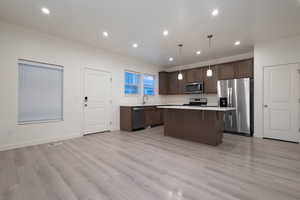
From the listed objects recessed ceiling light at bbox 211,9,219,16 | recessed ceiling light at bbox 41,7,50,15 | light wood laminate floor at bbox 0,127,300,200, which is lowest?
light wood laminate floor at bbox 0,127,300,200

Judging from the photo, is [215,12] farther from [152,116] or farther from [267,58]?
[152,116]

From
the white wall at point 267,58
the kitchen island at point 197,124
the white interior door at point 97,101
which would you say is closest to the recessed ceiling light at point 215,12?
the kitchen island at point 197,124

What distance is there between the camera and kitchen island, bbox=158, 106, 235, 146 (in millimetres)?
3428

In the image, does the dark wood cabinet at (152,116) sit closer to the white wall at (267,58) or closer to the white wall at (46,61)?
the white wall at (46,61)

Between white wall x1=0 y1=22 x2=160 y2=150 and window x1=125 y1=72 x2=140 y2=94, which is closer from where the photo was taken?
white wall x1=0 y1=22 x2=160 y2=150

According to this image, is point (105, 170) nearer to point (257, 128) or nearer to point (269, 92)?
point (257, 128)

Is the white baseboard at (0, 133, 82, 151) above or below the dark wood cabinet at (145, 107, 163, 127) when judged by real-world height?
below

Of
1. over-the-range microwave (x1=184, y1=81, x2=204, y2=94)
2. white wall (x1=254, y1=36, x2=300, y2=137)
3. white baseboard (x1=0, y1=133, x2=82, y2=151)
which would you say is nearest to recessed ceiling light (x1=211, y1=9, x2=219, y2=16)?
white wall (x1=254, y1=36, x2=300, y2=137)

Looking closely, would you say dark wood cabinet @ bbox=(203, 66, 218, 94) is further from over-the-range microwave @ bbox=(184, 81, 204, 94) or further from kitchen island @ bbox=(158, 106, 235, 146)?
kitchen island @ bbox=(158, 106, 235, 146)

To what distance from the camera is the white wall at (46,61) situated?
3.12 metres

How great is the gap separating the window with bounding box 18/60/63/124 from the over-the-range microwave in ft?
15.1

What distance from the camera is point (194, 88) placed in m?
5.75

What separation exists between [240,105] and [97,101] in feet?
15.1

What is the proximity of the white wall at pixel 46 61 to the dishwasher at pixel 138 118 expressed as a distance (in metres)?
0.69
